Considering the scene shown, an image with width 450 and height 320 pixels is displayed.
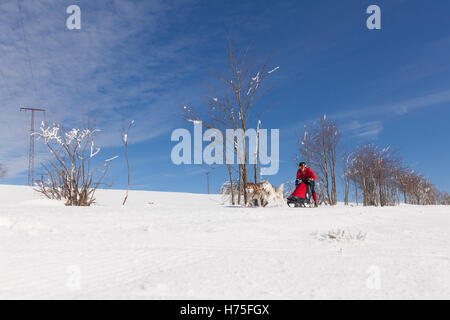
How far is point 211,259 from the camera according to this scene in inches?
116

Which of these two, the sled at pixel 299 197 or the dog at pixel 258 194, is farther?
the sled at pixel 299 197

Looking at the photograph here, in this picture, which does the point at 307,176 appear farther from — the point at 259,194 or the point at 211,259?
the point at 211,259

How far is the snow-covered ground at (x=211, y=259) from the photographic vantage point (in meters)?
2.28

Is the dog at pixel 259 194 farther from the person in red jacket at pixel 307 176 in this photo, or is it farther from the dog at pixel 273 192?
the person in red jacket at pixel 307 176

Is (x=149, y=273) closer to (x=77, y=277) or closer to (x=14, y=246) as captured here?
(x=77, y=277)

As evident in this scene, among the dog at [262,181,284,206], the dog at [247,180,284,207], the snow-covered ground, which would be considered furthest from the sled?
the snow-covered ground

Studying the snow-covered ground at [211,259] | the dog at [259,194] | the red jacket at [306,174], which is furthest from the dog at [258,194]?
the snow-covered ground at [211,259]

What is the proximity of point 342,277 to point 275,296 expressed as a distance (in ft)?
2.20

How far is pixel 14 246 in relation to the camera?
3357 mm

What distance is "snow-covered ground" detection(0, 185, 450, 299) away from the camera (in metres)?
2.28

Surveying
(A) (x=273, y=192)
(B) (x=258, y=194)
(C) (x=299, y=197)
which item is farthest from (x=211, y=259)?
(C) (x=299, y=197)

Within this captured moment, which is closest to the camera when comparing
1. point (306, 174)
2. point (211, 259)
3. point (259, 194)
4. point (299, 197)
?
point (211, 259)
